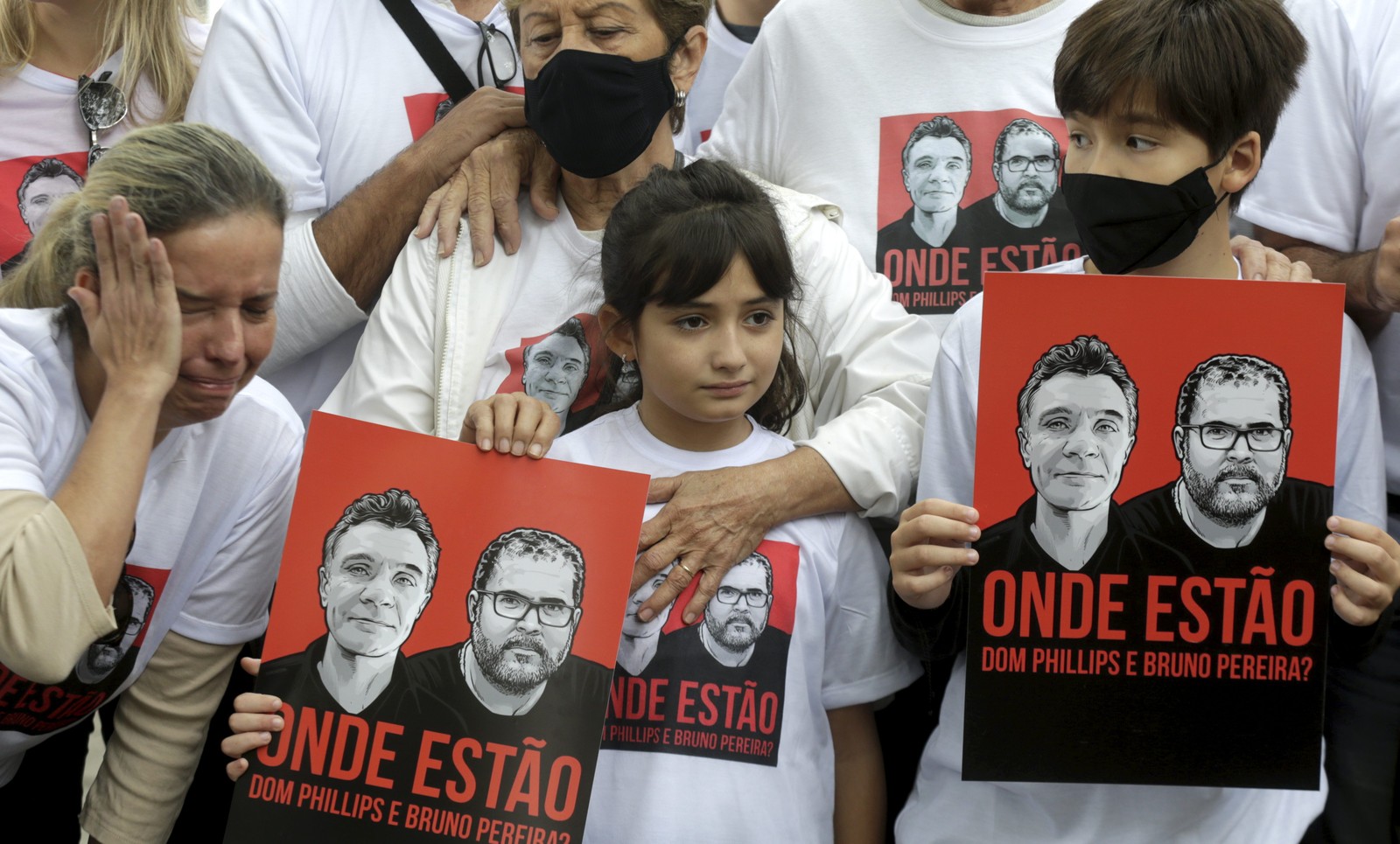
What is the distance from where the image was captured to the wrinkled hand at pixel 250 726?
→ 7.29 ft

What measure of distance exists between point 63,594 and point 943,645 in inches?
54.2

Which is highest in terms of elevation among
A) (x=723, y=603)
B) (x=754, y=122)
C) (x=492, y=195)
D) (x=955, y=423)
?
(x=754, y=122)

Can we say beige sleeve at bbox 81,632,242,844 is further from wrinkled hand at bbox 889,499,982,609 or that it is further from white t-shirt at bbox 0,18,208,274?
wrinkled hand at bbox 889,499,982,609

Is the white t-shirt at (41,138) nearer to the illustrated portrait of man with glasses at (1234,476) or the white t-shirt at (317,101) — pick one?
the white t-shirt at (317,101)

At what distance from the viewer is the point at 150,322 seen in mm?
2230

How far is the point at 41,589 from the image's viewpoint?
211cm

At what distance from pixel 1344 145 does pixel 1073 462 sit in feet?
3.39

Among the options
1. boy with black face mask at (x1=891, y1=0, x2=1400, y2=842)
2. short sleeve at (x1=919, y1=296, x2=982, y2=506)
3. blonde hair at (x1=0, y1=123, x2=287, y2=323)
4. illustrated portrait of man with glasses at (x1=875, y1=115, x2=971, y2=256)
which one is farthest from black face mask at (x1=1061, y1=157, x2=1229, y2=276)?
blonde hair at (x1=0, y1=123, x2=287, y2=323)

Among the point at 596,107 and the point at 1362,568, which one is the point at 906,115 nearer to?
the point at 596,107

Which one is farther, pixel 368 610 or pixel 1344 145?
pixel 1344 145

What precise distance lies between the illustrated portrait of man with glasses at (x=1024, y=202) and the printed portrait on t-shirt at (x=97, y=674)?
5.59 ft

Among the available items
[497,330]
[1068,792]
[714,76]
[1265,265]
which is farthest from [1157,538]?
[714,76]

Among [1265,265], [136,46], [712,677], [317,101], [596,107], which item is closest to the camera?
[712,677]

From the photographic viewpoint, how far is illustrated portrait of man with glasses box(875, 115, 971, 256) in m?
2.93
